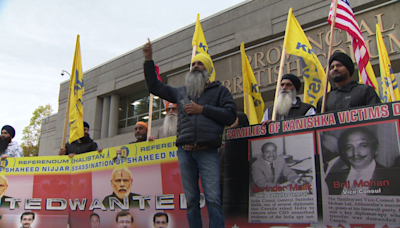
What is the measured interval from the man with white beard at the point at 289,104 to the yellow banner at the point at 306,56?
1.62ft

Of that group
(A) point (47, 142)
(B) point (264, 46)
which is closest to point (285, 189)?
(B) point (264, 46)

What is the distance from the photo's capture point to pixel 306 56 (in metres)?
4.60

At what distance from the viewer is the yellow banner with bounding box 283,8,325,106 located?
4598 mm

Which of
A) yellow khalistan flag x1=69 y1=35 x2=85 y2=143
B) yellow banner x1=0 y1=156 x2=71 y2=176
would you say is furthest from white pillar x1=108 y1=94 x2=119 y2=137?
yellow banner x1=0 y1=156 x2=71 y2=176

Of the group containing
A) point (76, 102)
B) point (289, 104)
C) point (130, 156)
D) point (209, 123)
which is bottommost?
point (130, 156)

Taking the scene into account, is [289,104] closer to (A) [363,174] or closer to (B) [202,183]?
(A) [363,174]

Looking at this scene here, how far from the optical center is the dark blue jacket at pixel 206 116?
283cm

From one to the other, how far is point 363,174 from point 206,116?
4.72 feet

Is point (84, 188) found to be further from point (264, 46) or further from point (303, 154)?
point (264, 46)

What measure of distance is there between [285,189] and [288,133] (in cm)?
55

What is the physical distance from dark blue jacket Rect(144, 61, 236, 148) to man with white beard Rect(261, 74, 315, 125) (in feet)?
3.51

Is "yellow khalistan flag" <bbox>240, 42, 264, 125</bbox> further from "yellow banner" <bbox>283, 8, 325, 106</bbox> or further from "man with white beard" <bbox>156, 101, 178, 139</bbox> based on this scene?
"man with white beard" <bbox>156, 101, 178, 139</bbox>

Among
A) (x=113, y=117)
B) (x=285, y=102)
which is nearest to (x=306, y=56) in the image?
(x=285, y=102)

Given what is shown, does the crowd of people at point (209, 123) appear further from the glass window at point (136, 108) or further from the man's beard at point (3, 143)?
the glass window at point (136, 108)
